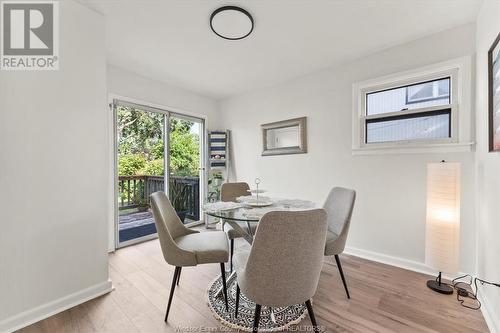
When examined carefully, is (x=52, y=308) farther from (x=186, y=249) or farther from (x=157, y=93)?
(x=157, y=93)

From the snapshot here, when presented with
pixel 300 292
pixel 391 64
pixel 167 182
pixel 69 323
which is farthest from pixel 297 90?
pixel 69 323

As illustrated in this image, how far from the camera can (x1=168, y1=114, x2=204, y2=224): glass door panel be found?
3.70 m

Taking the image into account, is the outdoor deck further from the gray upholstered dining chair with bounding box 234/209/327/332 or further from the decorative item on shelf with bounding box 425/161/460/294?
the decorative item on shelf with bounding box 425/161/460/294

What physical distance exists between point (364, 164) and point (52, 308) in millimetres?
3267

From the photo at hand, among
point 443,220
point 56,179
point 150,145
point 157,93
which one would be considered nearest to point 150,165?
point 150,145

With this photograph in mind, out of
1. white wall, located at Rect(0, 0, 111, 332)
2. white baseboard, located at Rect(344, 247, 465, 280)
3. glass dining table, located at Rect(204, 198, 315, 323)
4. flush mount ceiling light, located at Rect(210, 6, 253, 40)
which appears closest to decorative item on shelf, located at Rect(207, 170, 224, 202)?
glass dining table, located at Rect(204, 198, 315, 323)

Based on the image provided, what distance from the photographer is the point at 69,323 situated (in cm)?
159

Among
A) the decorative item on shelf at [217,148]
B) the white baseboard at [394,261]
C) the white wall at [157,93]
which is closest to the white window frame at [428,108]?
the white baseboard at [394,261]

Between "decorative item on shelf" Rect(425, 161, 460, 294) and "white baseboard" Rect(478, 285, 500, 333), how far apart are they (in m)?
0.20

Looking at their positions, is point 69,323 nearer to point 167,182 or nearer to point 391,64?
point 167,182

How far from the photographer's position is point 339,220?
203 cm

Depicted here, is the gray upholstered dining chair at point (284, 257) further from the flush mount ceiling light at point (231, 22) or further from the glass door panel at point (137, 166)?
the glass door panel at point (137, 166)

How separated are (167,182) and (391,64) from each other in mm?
3403

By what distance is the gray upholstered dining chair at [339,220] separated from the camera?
183 cm
